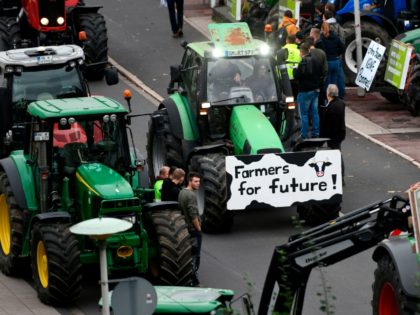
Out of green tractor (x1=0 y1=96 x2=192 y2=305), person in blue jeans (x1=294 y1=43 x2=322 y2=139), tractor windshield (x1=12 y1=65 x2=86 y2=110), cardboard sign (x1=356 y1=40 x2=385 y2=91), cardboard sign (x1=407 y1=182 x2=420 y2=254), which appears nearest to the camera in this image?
cardboard sign (x1=407 y1=182 x2=420 y2=254)

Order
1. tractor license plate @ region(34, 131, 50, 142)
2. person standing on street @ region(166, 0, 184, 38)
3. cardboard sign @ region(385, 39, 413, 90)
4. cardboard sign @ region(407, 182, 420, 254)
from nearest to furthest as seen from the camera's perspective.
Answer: cardboard sign @ region(407, 182, 420, 254), tractor license plate @ region(34, 131, 50, 142), cardboard sign @ region(385, 39, 413, 90), person standing on street @ region(166, 0, 184, 38)

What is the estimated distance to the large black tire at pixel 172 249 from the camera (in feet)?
61.7

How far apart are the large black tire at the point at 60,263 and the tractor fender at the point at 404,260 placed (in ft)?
14.9

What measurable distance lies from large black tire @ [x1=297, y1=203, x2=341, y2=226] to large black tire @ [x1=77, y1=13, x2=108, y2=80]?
9.23 metres

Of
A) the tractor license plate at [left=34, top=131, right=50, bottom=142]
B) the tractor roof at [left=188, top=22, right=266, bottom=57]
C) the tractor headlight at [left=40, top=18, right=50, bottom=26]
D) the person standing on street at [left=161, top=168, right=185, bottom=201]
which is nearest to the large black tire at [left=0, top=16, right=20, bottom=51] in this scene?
the tractor headlight at [left=40, top=18, right=50, bottom=26]

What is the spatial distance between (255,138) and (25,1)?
1034cm

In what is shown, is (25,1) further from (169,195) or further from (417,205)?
(417,205)

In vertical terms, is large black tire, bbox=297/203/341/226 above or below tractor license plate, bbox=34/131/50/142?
below

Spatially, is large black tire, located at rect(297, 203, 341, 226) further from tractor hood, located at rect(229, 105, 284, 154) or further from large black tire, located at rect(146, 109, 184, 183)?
large black tire, located at rect(146, 109, 184, 183)

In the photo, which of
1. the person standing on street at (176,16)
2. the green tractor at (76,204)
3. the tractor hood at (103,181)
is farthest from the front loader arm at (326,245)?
the person standing on street at (176,16)

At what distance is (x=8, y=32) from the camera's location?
30.6 meters

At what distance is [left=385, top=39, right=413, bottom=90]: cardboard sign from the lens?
1118 inches

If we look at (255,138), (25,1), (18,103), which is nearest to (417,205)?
(255,138)

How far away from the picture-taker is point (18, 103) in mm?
22969
